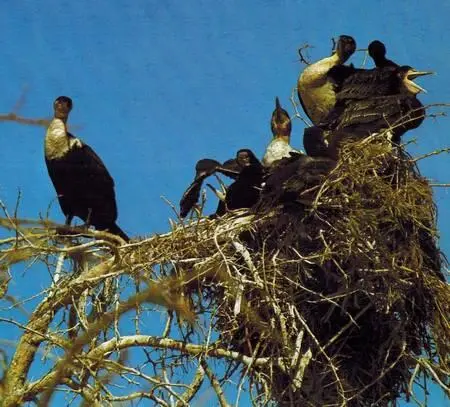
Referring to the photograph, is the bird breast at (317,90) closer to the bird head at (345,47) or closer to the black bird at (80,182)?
the bird head at (345,47)

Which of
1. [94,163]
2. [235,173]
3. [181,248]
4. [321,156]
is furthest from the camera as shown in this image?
[94,163]

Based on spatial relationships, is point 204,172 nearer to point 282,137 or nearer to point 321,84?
point 282,137

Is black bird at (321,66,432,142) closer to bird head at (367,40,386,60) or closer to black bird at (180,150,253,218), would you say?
bird head at (367,40,386,60)

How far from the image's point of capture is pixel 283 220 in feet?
15.6

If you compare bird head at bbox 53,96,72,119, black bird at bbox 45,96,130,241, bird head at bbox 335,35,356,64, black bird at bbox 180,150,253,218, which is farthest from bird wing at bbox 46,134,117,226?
bird head at bbox 335,35,356,64

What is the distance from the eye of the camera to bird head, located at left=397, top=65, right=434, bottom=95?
5738 mm

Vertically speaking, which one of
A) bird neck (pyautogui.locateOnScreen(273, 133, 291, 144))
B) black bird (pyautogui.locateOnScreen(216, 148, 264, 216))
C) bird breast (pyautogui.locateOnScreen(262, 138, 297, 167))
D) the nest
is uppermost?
bird neck (pyautogui.locateOnScreen(273, 133, 291, 144))

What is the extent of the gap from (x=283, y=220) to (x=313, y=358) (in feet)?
2.66

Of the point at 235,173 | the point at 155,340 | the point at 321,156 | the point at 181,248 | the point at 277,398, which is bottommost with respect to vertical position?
the point at 277,398

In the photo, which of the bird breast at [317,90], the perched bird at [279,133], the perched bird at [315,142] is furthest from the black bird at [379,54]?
the perched bird at [315,142]

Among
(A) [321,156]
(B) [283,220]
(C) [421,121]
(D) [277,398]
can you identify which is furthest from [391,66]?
(D) [277,398]

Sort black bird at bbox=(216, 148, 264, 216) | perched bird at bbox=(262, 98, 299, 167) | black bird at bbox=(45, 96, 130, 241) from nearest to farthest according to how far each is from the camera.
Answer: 1. black bird at bbox=(216, 148, 264, 216)
2. black bird at bbox=(45, 96, 130, 241)
3. perched bird at bbox=(262, 98, 299, 167)

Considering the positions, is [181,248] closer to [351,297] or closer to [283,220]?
[283,220]

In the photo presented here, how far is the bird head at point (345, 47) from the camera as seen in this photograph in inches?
249
